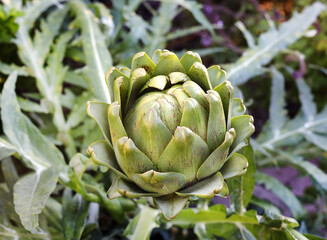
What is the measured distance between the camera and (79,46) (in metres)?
0.75

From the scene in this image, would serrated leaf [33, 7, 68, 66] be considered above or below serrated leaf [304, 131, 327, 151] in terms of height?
above

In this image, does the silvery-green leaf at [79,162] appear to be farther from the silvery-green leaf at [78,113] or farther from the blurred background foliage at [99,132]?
the silvery-green leaf at [78,113]

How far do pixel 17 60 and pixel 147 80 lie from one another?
18.5 inches

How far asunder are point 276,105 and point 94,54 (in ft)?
1.33

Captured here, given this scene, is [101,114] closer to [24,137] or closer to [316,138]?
[24,137]

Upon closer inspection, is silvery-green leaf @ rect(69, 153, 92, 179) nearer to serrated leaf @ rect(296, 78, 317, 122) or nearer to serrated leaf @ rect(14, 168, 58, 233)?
serrated leaf @ rect(14, 168, 58, 233)

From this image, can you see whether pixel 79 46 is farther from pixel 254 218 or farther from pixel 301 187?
pixel 301 187

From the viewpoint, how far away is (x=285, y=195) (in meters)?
0.59

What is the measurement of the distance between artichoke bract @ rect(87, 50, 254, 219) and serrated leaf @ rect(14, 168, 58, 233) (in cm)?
11

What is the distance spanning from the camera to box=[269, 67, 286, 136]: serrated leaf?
712mm


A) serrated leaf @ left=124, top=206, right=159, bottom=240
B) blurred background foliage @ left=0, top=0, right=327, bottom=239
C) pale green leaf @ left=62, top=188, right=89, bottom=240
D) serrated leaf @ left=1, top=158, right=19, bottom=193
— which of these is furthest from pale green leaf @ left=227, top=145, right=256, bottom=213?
serrated leaf @ left=1, top=158, right=19, bottom=193

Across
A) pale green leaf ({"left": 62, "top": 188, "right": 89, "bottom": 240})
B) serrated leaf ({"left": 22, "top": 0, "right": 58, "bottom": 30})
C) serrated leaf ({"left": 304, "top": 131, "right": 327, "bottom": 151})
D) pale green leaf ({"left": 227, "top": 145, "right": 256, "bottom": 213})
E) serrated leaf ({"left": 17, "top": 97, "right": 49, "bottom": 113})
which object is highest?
serrated leaf ({"left": 22, "top": 0, "right": 58, "bottom": 30})

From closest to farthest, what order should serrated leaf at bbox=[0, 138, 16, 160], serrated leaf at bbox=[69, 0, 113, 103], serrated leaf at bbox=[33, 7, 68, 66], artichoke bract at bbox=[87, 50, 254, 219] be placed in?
1. artichoke bract at bbox=[87, 50, 254, 219]
2. serrated leaf at bbox=[0, 138, 16, 160]
3. serrated leaf at bbox=[69, 0, 113, 103]
4. serrated leaf at bbox=[33, 7, 68, 66]

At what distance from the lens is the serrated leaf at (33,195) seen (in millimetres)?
360
